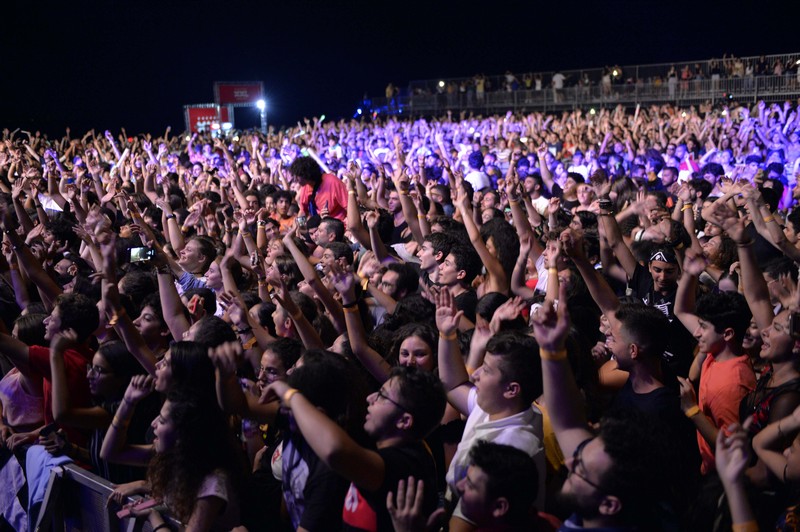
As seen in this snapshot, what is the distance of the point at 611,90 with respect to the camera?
26.2 meters

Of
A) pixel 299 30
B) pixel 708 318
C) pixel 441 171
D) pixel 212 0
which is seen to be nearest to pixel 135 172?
pixel 441 171

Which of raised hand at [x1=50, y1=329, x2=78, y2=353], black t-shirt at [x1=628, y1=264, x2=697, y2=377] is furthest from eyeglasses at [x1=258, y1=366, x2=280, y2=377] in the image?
black t-shirt at [x1=628, y1=264, x2=697, y2=377]

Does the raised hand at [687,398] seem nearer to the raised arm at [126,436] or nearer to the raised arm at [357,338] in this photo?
the raised arm at [357,338]

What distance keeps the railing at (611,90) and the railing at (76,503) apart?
22022mm

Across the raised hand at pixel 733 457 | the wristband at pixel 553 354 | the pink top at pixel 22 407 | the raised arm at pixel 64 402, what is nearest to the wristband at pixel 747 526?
the raised hand at pixel 733 457

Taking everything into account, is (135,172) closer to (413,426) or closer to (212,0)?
(413,426)

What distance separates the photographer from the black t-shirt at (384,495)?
255 centimetres

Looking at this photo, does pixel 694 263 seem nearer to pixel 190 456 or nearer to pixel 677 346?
pixel 677 346

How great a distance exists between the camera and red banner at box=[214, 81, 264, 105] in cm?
2784

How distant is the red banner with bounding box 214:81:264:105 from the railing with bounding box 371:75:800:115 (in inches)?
201

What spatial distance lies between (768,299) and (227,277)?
2847 mm

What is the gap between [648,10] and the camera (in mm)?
37406

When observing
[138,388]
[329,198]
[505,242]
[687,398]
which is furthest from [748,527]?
[329,198]

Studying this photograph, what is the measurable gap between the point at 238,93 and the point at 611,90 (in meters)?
12.1
